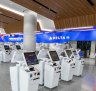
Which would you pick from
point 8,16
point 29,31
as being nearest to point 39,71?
point 29,31

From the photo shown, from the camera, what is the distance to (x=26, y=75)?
3957 millimetres

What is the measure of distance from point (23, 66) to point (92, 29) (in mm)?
9393

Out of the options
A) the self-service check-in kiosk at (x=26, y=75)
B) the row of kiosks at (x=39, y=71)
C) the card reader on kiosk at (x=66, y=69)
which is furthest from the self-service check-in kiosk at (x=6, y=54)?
the self-service check-in kiosk at (x=26, y=75)

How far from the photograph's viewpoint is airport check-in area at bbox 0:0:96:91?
14.4ft

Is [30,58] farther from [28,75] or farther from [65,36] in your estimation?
[65,36]

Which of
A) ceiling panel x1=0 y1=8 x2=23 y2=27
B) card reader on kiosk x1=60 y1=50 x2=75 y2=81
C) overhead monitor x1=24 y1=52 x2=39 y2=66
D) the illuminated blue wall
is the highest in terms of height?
ceiling panel x1=0 y1=8 x2=23 y2=27

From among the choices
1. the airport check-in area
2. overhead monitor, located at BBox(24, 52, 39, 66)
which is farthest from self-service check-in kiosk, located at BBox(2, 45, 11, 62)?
overhead monitor, located at BBox(24, 52, 39, 66)

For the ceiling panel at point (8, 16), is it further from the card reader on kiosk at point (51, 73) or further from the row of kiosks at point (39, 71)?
the card reader on kiosk at point (51, 73)

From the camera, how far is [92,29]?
1220 cm

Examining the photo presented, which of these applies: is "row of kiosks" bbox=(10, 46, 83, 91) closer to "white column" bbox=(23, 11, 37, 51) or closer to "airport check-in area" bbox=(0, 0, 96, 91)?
"airport check-in area" bbox=(0, 0, 96, 91)

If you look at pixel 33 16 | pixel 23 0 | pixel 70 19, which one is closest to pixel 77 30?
pixel 70 19

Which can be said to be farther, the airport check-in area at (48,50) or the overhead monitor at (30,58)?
the airport check-in area at (48,50)

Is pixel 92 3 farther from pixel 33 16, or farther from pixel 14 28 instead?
pixel 14 28

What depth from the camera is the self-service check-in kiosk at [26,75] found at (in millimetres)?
3984
